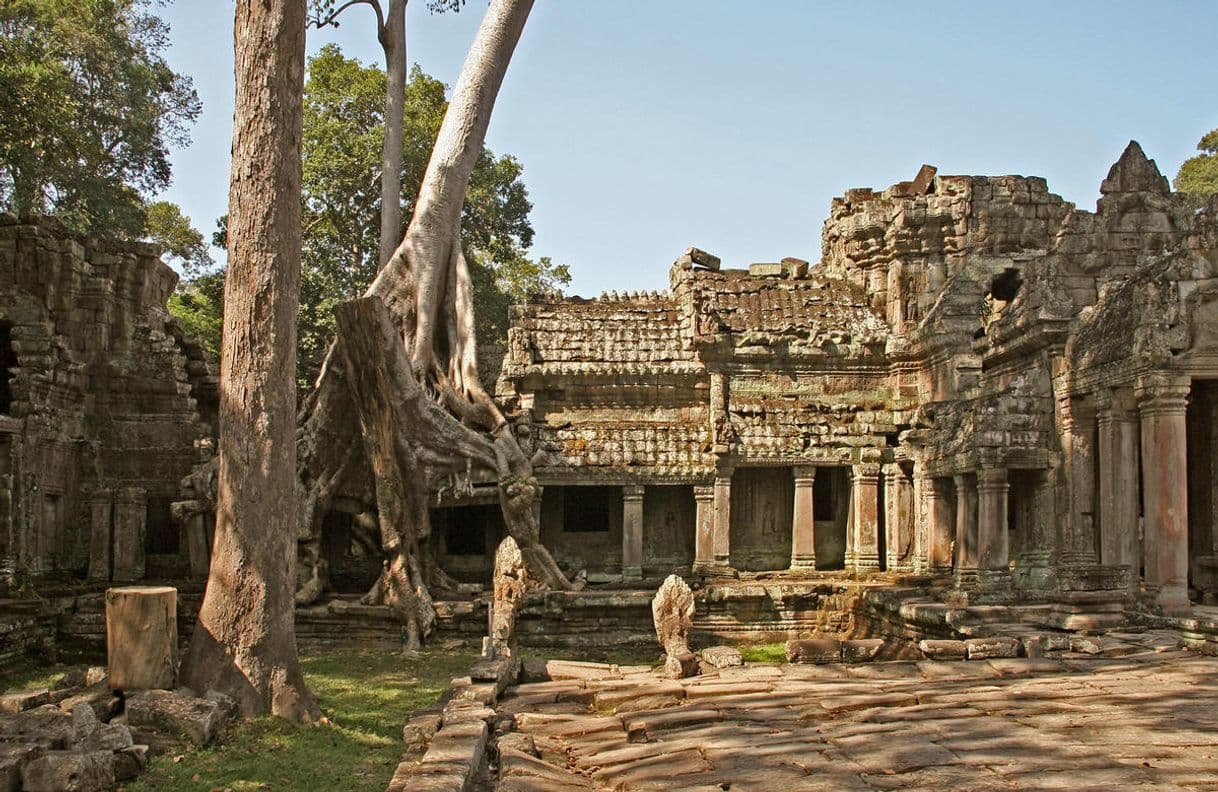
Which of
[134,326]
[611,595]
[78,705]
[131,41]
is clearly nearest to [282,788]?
[78,705]

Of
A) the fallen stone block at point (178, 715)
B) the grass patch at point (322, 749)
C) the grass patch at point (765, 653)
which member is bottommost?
the grass patch at point (765, 653)

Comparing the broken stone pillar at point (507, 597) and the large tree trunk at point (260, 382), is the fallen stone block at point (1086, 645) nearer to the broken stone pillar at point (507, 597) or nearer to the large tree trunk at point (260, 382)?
the broken stone pillar at point (507, 597)

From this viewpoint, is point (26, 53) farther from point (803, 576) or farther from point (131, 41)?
point (803, 576)

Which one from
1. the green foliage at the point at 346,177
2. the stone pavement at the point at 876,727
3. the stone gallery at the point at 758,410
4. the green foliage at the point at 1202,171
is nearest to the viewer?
the stone pavement at the point at 876,727

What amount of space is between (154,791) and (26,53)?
20777 millimetres

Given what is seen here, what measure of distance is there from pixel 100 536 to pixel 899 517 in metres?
12.6

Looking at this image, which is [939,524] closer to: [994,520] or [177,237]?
[994,520]

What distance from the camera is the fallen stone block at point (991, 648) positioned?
11.4 metres

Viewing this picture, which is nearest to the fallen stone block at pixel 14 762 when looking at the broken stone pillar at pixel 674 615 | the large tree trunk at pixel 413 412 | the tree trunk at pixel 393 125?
the broken stone pillar at pixel 674 615

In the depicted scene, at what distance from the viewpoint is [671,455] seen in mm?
19656

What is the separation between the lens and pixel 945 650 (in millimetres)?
11641

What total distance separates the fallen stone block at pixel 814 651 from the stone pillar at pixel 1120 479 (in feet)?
13.6

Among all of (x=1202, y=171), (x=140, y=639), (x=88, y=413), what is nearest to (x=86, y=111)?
(x=88, y=413)

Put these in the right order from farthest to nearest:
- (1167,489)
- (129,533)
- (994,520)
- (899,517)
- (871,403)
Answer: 1. (871,403)
2. (899,517)
3. (129,533)
4. (994,520)
5. (1167,489)
